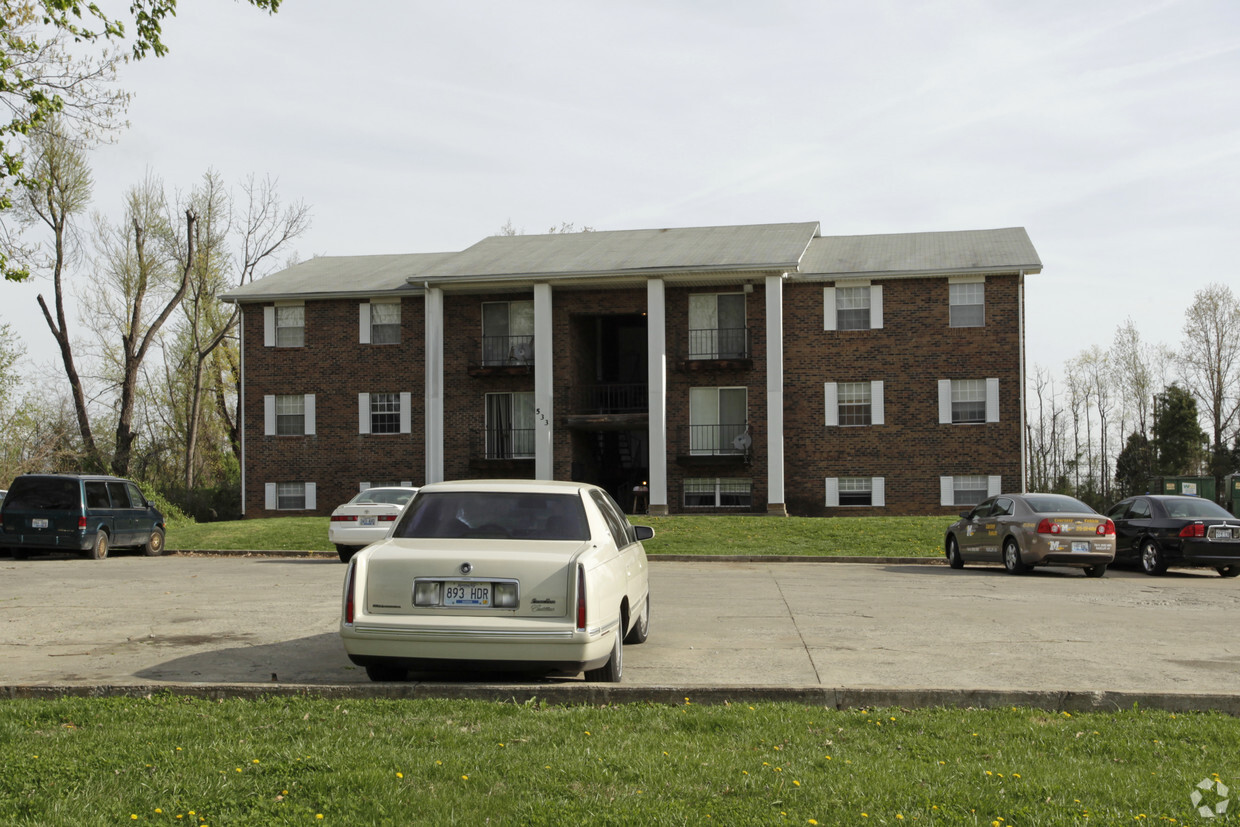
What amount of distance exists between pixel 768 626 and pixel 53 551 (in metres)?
18.1

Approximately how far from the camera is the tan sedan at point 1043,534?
18.3 m

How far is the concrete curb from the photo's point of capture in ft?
23.3

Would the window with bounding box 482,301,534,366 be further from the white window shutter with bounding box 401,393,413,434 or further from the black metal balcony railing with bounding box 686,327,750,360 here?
the black metal balcony railing with bounding box 686,327,750,360

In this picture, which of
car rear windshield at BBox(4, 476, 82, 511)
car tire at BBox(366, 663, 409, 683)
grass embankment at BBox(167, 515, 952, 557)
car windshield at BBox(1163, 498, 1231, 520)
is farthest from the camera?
grass embankment at BBox(167, 515, 952, 557)

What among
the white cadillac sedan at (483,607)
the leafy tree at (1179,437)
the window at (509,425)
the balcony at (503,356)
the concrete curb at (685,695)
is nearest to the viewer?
the concrete curb at (685,695)

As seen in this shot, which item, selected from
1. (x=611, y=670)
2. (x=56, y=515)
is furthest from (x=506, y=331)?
(x=611, y=670)

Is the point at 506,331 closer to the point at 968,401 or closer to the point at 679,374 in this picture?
the point at 679,374

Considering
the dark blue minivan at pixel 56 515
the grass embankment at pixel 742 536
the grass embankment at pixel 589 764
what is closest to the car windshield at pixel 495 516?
the grass embankment at pixel 589 764

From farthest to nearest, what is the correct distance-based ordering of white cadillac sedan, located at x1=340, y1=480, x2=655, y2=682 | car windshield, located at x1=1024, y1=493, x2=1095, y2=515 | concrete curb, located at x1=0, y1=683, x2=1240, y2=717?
car windshield, located at x1=1024, y1=493, x2=1095, y2=515 < white cadillac sedan, located at x1=340, y1=480, x2=655, y2=682 < concrete curb, located at x1=0, y1=683, x2=1240, y2=717

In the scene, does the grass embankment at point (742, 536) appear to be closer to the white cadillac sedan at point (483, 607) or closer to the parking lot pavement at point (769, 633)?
the parking lot pavement at point (769, 633)

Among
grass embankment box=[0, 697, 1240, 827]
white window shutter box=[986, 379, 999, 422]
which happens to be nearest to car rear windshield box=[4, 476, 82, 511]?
grass embankment box=[0, 697, 1240, 827]

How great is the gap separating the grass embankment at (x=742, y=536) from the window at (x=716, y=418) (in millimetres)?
4761

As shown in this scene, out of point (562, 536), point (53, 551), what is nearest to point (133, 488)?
point (53, 551)

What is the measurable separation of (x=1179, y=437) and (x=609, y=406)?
3828cm
